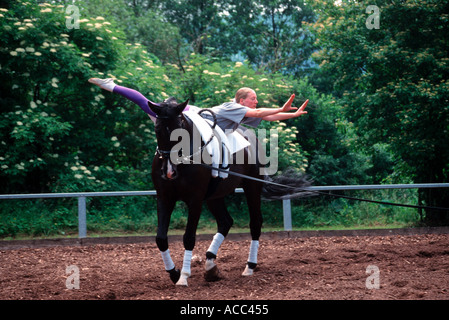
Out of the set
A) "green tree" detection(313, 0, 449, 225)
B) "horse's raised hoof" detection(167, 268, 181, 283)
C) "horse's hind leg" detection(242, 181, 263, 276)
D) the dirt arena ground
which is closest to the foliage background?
"green tree" detection(313, 0, 449, 225)

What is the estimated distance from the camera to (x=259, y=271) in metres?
Answer: 6.40

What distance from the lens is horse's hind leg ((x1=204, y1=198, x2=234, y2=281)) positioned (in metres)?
5.84

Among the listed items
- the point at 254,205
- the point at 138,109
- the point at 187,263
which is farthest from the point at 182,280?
the point at 138,109

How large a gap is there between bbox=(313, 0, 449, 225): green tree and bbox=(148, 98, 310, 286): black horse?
5559 mm

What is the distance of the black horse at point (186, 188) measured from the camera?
4883 mm

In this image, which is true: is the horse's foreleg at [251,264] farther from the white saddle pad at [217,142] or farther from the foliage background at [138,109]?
the foliage background at [138,109]

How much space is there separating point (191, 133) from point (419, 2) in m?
7.90

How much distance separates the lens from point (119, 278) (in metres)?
6.07

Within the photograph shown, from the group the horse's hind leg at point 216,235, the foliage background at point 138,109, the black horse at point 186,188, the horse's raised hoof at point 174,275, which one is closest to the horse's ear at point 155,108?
the black horse at point 186,188

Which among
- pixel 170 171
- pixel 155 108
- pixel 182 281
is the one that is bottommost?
Answer: pixel 182 281

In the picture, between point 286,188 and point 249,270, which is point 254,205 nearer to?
point 286,188

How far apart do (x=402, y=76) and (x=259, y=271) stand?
696cm

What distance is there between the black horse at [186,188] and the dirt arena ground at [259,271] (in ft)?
0.98

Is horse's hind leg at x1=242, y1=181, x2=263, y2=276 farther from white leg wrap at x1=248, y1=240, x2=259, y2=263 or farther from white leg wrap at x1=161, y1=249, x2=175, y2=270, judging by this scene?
white leg wrap at x1=161, y1=249, x2=175, y2=270
